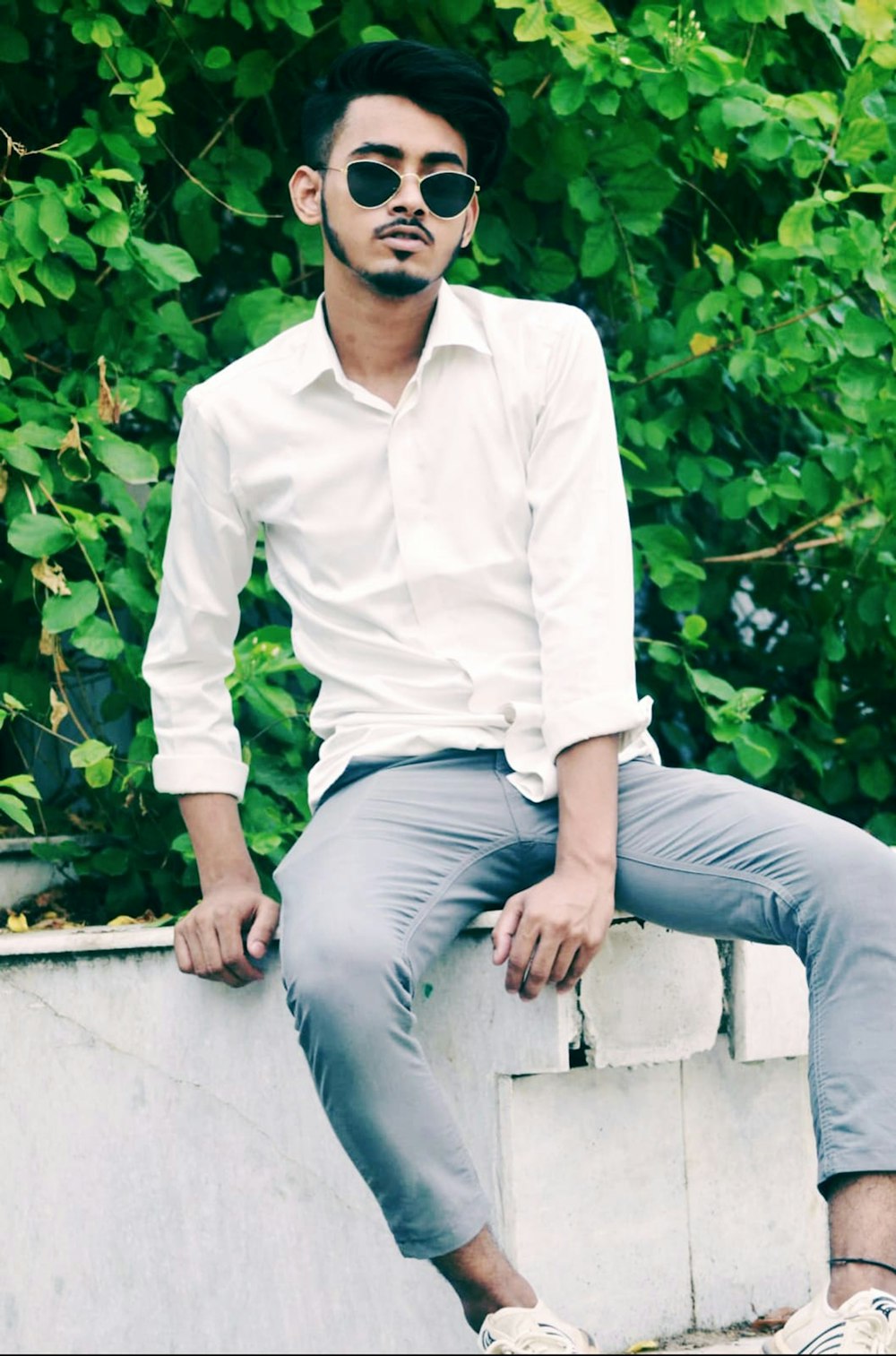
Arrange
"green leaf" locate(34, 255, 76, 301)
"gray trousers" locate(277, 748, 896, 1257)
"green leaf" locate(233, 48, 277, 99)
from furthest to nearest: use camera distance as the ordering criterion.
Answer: "green leaf" locate(233, 48, 277, 99)
"green leaf" locate(34, 255, 76, 301)
"gray trousers" locate(277, 748, 896, 1257)

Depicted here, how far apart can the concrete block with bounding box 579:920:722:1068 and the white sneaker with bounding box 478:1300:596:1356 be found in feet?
1.58

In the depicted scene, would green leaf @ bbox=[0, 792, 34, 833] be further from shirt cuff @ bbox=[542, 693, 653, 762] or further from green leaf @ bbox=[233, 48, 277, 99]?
green leaf @ bbox=[233, 48, 277, 99]

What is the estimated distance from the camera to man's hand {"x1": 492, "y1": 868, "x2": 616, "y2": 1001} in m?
2.41

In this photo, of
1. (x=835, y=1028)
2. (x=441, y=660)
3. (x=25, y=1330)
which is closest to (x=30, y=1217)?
(x=25, y=1330)

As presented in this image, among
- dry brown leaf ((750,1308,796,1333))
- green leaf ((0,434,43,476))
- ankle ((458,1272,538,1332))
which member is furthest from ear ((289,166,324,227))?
dry brown leaf ((750,1308,796,1333))

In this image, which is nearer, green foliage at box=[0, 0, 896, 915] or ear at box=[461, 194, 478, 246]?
ear at box=[461, 194, 478, 246]

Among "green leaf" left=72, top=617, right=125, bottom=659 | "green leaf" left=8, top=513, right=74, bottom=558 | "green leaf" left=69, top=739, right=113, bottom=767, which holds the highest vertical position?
"green leaf" left=8, top=513, right=74, bottom=558

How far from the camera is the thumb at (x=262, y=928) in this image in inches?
104

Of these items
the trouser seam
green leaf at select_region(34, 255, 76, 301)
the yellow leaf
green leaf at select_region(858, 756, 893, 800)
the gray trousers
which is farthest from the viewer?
green leaf at select_region(858, 756, 893, 800)

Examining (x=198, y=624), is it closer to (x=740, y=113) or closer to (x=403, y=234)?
(x=403, y=234)

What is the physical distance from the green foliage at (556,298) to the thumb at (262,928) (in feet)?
1.48

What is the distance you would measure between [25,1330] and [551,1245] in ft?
3.00

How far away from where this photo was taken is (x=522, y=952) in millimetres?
2422

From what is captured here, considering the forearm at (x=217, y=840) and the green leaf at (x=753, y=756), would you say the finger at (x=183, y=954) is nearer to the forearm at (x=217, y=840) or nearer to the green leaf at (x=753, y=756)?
the forearm at (x=217, y=840)
